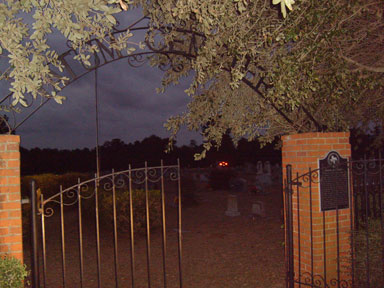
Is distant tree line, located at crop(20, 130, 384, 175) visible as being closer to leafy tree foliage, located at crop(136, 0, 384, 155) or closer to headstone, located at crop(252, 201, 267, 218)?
headstone, located at crop(252, 201, 267, 218)

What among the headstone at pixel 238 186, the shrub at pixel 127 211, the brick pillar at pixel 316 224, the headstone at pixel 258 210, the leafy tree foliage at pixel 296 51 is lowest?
the headstone at pixel 238 186

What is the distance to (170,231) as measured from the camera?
10891 mm

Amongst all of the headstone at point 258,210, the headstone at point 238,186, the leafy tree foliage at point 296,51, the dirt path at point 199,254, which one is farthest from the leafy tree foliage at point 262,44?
the headstone at point 238,186

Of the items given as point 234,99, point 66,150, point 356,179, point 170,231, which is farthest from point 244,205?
point 66,150

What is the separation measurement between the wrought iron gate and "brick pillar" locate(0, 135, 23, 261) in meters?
3.42

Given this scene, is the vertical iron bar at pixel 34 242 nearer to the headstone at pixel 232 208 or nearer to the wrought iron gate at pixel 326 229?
the wrought iron gate at pixel 326 229

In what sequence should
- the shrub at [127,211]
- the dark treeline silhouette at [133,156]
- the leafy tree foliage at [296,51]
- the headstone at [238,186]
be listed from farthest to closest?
1. the dark treeline silhouette at [133,156]
2. the headstone at [238,186]
3. the shrub at [127,211]
4. the leafy tree foliage at [296,51]

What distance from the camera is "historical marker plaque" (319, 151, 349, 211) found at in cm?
481

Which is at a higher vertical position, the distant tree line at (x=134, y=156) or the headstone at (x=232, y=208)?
the distant tree line at (x=134, y=156)

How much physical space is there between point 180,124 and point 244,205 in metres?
9.58

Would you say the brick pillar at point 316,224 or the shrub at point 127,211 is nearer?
the brick pillar at point 316,224

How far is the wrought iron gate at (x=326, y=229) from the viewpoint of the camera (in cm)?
464

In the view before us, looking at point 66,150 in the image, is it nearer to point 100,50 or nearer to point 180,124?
point 180,124

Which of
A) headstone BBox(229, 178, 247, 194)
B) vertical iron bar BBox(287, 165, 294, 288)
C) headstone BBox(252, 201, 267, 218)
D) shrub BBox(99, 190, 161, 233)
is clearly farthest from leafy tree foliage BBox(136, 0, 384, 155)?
headstone BBox(229, 178, 247, 194)
